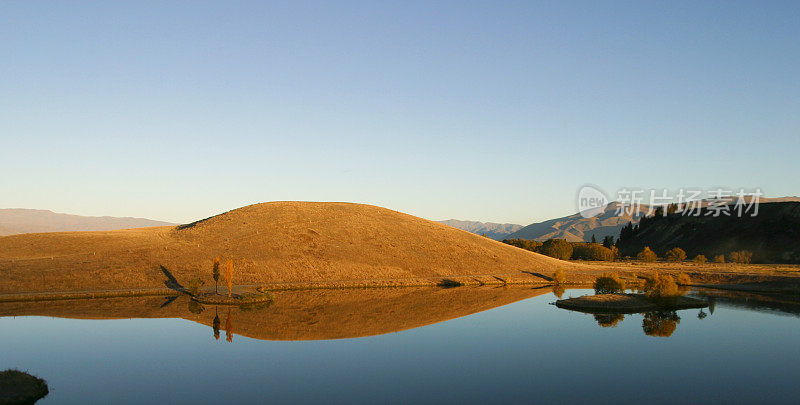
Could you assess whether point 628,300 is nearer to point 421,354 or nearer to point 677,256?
point 421,354

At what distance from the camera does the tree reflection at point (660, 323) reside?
4303cm

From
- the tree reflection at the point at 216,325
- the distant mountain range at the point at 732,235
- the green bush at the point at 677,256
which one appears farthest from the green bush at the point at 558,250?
the tree reflection at the point at 216,325

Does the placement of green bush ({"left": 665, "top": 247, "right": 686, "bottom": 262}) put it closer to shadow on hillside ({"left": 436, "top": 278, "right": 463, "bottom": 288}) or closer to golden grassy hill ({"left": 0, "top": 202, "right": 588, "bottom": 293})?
golden grassy hill ({"left": 0, "top": 202, "right": 588, "bottom": 293})

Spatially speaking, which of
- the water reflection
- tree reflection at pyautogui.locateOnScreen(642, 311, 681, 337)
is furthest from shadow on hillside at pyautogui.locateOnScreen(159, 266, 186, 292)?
tree reflection at pyautogui.locateOnScreen(642, 311, 681, 337)

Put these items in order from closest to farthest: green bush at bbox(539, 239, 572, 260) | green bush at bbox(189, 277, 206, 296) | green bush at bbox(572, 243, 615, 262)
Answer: green bush at bbox(189, 277, 206, 296)
green bush at bbox(539, 239, 572, 260)
green bush at bbox(572, 243, 615, 262)

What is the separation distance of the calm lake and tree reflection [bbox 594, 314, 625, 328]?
1.02 feet

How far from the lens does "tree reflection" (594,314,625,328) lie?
4684cm

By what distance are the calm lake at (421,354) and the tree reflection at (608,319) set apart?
31cm

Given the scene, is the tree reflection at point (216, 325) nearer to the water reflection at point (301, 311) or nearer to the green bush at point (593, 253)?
the water reflection at point (301, 311)

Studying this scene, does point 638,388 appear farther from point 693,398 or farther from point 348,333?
point 348,333

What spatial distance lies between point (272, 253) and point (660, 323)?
57.5 meters

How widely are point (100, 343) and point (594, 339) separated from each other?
131 ft

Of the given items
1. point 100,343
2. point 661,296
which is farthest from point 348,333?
point 661,296

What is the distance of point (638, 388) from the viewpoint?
26906mm
